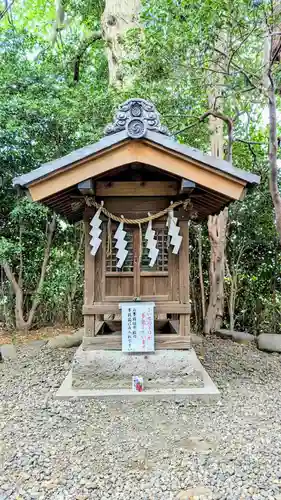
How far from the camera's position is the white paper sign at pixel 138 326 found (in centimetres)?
385

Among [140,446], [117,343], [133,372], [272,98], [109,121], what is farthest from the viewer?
[109,121]

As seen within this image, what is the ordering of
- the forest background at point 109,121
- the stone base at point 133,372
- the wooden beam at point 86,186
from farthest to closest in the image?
the forest background at point 109,121 → the stone base at point 133,372 → the wooden beam at point 86,186

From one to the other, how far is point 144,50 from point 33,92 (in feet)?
8.00

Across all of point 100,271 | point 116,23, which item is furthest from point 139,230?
point 116,23

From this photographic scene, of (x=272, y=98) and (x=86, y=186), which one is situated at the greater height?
(x=272, y=98)

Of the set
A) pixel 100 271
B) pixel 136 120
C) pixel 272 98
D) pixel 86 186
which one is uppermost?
pixel 272 98

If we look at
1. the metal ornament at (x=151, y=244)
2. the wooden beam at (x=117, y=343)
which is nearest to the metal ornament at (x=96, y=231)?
the metal ornament at (x=151, y=244)

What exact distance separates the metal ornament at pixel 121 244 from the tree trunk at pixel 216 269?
3.16 m

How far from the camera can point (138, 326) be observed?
3.87 meters

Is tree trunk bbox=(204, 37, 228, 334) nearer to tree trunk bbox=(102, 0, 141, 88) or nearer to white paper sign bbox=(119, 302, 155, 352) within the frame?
tree trunk bbox=(102, 0, 141, 88)

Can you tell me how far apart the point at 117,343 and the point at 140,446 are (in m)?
1.27

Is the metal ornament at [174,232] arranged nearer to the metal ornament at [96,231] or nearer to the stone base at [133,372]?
the metal ornament at [96,231]

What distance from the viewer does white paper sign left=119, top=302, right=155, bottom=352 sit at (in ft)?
12.6

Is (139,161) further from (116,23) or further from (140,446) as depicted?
(116,23)
